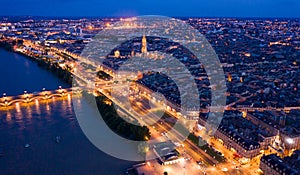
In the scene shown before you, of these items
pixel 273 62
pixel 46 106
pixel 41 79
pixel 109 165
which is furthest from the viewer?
pixel 273 62

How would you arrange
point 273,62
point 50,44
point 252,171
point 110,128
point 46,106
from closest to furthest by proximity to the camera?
point 252,171
point 110,128
point 46,106
point 273,62
point 50,44

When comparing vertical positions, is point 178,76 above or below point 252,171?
above

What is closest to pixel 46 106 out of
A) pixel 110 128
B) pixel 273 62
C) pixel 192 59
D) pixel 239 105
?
pixel 110 128

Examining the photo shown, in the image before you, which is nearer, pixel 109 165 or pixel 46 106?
pixel 109 165

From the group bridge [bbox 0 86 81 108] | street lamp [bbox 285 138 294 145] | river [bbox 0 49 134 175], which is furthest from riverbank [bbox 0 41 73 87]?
street lamp [bbox 285 138 294 145]

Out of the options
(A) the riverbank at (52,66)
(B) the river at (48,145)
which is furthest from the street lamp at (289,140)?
(A) the riverbank at (52,66)

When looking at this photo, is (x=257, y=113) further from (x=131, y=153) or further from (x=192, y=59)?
(x=192, y=59)

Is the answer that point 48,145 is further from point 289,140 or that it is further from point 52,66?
point 52,66

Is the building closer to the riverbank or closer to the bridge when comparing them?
the bridge

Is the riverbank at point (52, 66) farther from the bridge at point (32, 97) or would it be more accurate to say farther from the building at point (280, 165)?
the building at point (280, 165)
